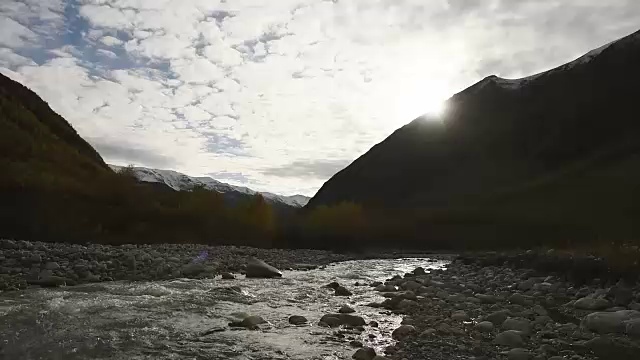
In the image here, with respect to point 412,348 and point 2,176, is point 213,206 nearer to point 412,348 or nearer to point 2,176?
point 2,176

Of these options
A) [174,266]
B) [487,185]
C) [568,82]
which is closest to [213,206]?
[174,266]

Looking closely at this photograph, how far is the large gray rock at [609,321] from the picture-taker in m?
9.05

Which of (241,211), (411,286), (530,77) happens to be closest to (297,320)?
(411,286)

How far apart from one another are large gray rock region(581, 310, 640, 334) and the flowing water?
3889mm

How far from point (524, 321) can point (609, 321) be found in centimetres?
166

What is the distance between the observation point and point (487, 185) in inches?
5172

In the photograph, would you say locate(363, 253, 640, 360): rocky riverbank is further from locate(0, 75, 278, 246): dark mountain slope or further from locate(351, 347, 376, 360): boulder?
locate(0, 75, 278, 246): dark mountain slope

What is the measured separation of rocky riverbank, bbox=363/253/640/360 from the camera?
771 centimetres

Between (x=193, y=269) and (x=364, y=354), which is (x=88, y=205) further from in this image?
(x=364, y=354)

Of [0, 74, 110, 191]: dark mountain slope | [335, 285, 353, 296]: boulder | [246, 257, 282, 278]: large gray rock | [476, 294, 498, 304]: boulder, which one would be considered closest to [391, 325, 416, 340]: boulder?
[476, 294, 498, 304]: boulder

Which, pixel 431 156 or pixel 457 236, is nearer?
pixel 457 236

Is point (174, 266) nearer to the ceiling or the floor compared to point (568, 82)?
nearer to the floor

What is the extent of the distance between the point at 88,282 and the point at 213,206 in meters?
39.9

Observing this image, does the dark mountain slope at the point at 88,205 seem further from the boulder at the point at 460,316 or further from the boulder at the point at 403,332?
the boulder at the point at 460,316
